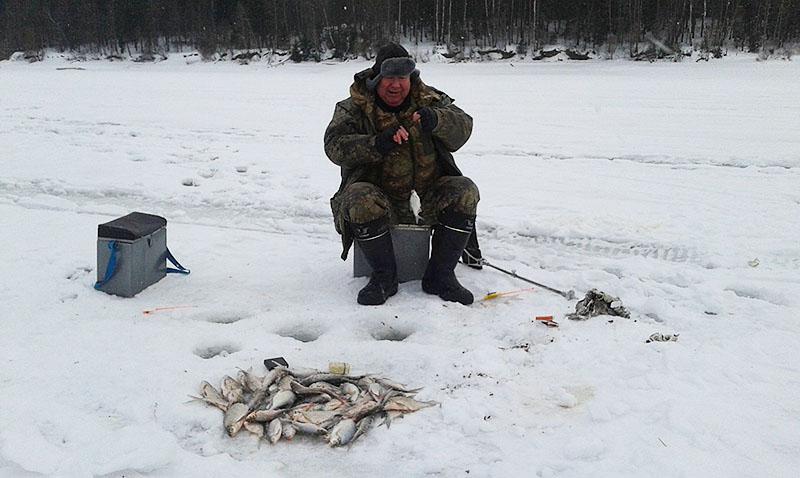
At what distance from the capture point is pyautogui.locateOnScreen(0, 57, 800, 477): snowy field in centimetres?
254

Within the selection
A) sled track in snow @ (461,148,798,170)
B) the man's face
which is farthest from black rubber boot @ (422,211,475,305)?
sled track in snow @ (461,148,798,170)

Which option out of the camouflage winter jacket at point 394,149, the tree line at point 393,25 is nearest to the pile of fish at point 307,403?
the camouflage winter jacket at point 394,149

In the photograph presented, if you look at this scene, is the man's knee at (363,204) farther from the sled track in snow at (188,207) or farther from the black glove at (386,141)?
the sled track in snow at (188,207)

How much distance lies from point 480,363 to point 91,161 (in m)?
6.53

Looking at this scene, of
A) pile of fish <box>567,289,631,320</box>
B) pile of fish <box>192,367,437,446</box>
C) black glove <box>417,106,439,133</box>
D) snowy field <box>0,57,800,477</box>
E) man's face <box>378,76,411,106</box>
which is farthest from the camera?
man's face <box>378,76,411,106</box>

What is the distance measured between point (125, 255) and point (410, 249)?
1704 mm

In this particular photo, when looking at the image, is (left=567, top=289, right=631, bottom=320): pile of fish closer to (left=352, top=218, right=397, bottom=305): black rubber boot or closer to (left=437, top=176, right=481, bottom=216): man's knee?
(left=437, top=176, right=481, bottom=216): man's knee

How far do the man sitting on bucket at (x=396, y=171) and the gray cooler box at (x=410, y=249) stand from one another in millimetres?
74

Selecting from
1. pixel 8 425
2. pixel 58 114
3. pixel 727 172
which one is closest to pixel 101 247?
pixel 8 425

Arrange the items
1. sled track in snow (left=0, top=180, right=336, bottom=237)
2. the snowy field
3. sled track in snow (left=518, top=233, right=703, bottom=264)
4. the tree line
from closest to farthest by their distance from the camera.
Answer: the snowy field
sled track in snow (left=518, top=233, right=703, bottom=264)
sled track in snow (left=0, top=180, right=336, bottom=237)
the tree line

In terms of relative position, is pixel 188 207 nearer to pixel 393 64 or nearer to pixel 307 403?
pixel 393 64

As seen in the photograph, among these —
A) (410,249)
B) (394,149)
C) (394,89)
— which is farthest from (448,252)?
(394,89)

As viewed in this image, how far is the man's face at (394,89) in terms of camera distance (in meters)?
3.91

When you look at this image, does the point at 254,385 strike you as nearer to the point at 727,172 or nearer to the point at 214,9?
the point at 727,172
